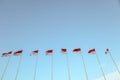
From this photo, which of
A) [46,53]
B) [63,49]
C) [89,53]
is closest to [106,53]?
[89,53]

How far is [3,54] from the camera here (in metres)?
43.7

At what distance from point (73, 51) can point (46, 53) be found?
7476 millimetres

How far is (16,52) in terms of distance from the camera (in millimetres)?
43406

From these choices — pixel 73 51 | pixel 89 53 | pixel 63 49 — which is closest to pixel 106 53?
pixel 89 53

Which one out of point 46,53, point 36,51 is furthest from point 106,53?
point 36,51

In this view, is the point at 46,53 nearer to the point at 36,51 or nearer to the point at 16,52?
the point at 36,51

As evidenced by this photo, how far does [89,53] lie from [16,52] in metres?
20.2

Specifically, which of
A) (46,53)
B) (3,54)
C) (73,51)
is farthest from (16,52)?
(73,51)

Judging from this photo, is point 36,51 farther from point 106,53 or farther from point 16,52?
point 106,53

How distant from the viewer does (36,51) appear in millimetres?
43344

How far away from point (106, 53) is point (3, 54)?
28807 millimetres

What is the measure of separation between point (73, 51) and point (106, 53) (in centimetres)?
909

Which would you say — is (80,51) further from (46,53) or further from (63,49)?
(46,53)

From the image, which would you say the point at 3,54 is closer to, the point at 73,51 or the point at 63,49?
the point at 63,49
